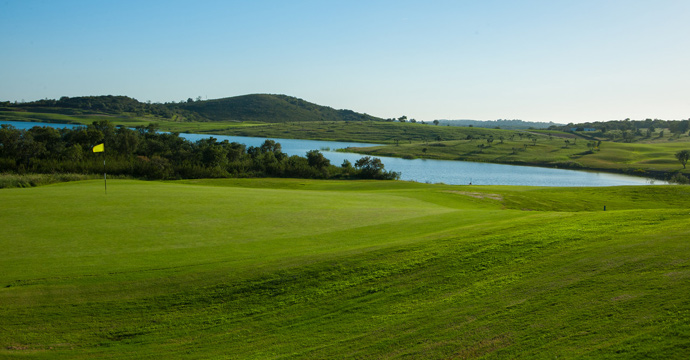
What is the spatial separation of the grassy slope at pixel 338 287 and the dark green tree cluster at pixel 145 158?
4674 cm

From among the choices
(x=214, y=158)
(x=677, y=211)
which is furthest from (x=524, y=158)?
(x=677, y=211)

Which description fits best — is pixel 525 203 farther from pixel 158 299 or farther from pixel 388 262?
pixel 158 299

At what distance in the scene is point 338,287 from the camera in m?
13.6

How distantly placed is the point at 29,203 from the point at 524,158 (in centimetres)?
13871

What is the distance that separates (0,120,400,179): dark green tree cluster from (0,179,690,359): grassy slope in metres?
46.7

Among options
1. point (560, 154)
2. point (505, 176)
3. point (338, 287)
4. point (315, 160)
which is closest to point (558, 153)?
point (560, 154)

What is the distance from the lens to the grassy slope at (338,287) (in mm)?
9234

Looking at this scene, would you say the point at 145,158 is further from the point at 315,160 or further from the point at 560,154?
the point at 560,154

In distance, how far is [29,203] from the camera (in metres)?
22.3

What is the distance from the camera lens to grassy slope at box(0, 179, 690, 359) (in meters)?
9.23

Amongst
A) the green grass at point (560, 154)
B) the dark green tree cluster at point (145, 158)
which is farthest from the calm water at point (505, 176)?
the dark green tree cluster at point (145, 158)

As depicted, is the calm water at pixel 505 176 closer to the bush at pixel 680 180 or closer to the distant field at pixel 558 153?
the bush at pixel 680 180

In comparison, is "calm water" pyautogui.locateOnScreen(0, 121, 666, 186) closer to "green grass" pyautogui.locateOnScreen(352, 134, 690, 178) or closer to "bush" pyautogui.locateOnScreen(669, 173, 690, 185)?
"bush" pyautogui.locateOnScreen(669, 173, 690, 185)

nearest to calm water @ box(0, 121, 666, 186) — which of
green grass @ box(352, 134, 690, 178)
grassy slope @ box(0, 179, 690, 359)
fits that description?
green grass @ box(352, 134, 690, 178)
